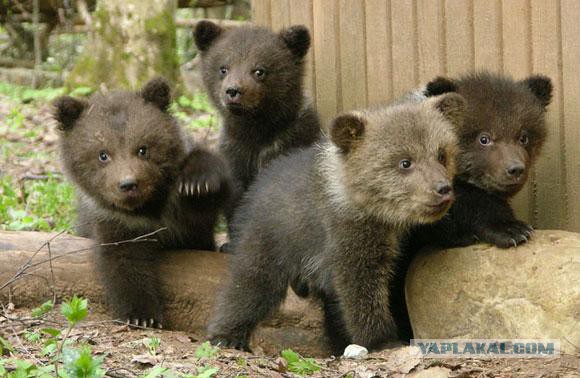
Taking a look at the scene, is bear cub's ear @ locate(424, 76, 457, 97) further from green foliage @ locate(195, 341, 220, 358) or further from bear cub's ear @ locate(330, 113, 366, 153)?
green foliage @ locate(195, 341, 220, 358)

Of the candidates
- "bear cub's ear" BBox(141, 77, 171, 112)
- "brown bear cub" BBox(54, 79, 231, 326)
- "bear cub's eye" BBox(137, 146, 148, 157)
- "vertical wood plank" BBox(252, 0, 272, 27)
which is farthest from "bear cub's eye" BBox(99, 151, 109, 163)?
"vertical wood plank" BBox(252, 0, 272, 27)

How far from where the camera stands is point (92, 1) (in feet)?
58.6

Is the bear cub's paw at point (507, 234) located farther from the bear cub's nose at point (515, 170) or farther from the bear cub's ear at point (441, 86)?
the bear cub's ear at point (441, 86)

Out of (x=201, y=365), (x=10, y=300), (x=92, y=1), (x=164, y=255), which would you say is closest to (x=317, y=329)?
(x=164, y=255)

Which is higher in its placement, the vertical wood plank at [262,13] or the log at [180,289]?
the vertical wood plank at [262,13]

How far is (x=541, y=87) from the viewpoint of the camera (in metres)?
6.57

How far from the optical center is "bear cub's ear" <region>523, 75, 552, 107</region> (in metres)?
6.55

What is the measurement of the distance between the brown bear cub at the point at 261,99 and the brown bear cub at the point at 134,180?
64 centimetres

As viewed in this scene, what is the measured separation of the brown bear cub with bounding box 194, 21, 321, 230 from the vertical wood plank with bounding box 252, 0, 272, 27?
2.63 feet

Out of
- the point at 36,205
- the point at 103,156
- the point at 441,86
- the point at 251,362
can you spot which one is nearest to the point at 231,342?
the point at 251,362

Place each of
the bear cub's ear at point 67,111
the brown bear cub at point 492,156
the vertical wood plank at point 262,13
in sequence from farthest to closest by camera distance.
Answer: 1. the vertical wood plank at point 262,13
2. the bear cub's ear at point 67,111
3. the brown bear cub at point 492,156

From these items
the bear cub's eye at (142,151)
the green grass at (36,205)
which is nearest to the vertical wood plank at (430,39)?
the bear cub's eye at (142,151)

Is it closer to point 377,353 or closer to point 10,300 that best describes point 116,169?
point 10,300

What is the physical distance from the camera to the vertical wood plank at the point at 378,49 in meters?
8.15
